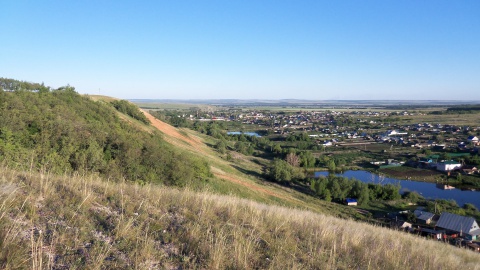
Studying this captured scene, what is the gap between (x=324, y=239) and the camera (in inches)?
187

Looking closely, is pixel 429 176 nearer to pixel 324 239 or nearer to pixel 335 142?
pixel 335 142

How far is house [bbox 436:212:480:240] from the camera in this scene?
19312 millimetres

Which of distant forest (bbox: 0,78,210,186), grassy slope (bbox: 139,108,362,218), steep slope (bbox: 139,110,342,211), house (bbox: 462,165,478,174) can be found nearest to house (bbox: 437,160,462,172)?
house (bbox: 462,165,478,174)

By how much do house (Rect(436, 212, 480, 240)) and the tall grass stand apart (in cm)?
1850

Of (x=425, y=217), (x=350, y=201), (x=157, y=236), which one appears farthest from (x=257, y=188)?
(x=157, y=236)

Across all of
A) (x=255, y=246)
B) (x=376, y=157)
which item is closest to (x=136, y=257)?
(x=255, y=246)

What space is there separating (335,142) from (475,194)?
39.8 metres

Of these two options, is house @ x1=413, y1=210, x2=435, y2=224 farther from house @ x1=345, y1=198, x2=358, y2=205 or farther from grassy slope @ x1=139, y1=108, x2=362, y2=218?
house @ x1=345, y1=198, x2=358, y2=205

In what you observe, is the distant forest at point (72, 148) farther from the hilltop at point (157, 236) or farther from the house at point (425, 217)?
the house at point (425, 217)

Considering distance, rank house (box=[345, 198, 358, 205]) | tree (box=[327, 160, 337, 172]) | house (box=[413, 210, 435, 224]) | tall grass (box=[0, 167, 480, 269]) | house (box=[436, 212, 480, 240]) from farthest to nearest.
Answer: tree (box=[327, 160, 337, 172]), house (box=[345, 198, 358, 205]), house (box=[413, 210, 435, 224]), house (box=[436, 212, 480, 240]), tall grass (box=[0, 167, 480, 269])

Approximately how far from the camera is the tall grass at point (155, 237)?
2.98 meters

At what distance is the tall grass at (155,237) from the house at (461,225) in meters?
18.5

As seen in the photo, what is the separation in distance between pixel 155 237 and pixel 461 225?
2275 centimetres

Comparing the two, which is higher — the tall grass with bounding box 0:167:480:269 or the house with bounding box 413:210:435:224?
the tall grass with bounding box 0:167:480:269
